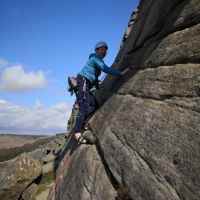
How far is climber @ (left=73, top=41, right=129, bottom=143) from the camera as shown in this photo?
18.3m

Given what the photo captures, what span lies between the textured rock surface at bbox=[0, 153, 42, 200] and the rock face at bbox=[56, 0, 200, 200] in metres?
8.33

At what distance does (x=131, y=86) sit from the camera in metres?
15.7

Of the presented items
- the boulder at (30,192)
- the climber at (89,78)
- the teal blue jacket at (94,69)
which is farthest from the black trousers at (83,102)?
the boulder at (30,192)

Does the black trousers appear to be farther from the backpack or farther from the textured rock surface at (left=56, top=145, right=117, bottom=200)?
the textured rock surface at (left=56, top=145, right=117, bottom=200)

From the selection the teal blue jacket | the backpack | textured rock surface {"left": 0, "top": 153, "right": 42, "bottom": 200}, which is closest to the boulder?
textured rock surface {"left": 0, "top": 153, "right": 42, "bottom": 200}

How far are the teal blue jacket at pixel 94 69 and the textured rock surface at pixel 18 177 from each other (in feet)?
35.8

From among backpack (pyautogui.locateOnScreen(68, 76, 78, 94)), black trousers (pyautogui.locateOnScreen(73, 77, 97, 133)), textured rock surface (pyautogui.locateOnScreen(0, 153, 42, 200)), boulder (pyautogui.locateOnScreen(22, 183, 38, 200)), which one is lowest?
boulder (pyautogui.locateOnScreen(22, 183, 38, 200))

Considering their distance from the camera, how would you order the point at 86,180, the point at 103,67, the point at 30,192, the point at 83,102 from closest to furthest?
1. the point at 86,180
2. the point at 103,67
3. the point at 83,102
4. the point at 30,192

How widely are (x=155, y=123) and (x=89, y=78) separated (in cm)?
818

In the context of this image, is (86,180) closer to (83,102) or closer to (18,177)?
(83,102)

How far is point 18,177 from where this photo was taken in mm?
25219

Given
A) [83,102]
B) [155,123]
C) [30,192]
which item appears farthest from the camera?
[30,192]

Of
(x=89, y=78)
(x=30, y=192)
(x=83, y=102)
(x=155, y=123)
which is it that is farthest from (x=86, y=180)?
(x=30, y=192)

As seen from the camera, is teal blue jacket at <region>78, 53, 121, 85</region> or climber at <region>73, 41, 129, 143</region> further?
climber at <region>73, 41, 129, 143</region>
